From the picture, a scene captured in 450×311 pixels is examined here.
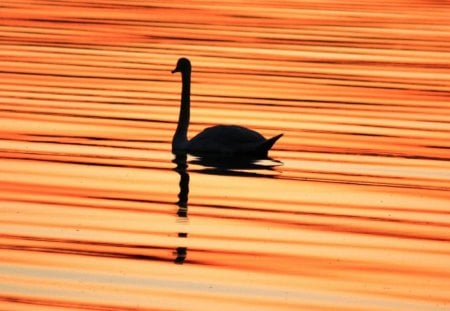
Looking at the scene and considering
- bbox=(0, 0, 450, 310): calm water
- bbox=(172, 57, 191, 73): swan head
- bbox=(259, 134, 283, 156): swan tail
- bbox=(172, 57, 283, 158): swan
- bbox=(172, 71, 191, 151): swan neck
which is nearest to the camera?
bbox=(0, 0, 450, 310): calm water

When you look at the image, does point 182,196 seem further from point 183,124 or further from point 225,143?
point 183,124

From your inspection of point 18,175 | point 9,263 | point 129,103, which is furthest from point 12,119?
point 9,263

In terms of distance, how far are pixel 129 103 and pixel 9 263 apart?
11.3 meters

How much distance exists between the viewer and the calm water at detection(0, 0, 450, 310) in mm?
11945

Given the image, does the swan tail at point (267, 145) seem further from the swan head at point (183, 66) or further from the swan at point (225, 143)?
the swan head at point (183, 66)

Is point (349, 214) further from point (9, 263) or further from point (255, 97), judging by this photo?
point (255, 97)

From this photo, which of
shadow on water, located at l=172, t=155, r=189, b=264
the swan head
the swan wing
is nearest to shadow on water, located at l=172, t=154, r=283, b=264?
shadow on water, located at l=172, t=155, r=189, b=264

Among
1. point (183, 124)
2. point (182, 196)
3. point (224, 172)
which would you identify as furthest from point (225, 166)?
point (182, 196)

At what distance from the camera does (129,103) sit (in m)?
Answer: 23.5

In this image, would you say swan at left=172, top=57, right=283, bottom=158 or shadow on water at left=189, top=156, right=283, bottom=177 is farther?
swan at left=172, top=57, right=283, bottom=158

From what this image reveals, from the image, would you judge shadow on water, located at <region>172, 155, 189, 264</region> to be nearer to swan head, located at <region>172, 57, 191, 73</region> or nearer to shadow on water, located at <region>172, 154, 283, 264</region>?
shadow on water, located at <region>172, 154, 283, 264</region>

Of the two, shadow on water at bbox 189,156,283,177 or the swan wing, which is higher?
the swan wing

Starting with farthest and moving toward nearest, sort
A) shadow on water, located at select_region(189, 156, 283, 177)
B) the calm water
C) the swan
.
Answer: the swan < shadow on water, located at select_region(189, 156, 283, 177) < the calm water

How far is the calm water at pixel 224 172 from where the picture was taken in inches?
470
